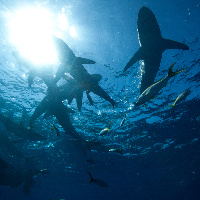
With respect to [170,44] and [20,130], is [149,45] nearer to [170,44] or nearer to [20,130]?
[170,44]

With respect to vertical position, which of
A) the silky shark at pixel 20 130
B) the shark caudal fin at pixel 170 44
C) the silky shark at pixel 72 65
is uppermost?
the shark caudal fin at pixel 170 44

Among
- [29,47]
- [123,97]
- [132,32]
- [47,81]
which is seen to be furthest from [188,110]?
[29,47]

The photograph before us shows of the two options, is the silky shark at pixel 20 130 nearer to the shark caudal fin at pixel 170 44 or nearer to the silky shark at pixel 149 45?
the silky shark at pixel 149 45

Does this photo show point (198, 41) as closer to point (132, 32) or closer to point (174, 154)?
point (132, 32)

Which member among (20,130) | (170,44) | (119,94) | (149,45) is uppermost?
(119,94)

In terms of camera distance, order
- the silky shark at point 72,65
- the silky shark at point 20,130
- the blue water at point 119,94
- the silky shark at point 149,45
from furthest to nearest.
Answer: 1. the silky shark at point 20,130
2. the blue water at point 119,94
3. the silky shark at point 72,65
4. the silky shark at point 149,45

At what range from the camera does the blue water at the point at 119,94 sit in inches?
287

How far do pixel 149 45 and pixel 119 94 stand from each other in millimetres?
6808

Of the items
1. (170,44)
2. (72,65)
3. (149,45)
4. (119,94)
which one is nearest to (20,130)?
(72,65)

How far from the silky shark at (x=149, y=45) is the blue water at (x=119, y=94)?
216 cm

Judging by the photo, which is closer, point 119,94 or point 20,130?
point 20,130

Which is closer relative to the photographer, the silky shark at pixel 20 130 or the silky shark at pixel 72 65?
the silky shark at pixel 72 65

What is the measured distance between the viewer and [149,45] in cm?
624

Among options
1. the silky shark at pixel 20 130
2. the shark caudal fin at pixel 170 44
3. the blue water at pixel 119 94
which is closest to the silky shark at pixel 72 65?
the blue water at pixel 119 94
